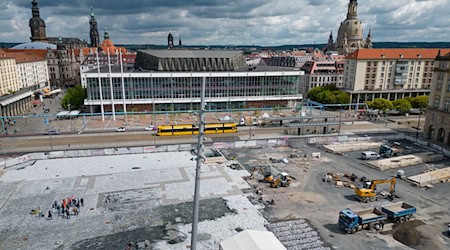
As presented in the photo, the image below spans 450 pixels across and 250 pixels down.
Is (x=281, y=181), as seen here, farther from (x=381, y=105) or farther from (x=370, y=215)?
(x=381, y=105)

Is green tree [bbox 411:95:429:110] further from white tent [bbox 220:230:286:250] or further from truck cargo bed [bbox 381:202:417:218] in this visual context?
white tent [bbox 220:230:286:250]

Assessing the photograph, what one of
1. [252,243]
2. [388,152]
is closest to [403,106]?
[388,152]

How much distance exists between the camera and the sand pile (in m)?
33.8

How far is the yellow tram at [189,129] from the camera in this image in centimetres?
7775

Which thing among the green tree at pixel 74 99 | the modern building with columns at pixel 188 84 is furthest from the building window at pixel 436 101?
the green tree at pixel 74 99

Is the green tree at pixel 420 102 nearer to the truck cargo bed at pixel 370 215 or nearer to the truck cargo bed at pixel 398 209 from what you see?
the truck cargo bed at pixel 398 209

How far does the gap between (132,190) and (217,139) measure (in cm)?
3127

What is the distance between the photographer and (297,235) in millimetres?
35156

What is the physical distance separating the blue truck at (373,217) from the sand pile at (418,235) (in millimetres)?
1164

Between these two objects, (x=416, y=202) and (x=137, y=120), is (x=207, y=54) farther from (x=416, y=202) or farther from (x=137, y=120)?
(x=416, y=202)

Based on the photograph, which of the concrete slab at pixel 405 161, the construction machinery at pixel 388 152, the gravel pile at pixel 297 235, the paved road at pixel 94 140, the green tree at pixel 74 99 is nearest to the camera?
the gravel pile at pixel 297 235

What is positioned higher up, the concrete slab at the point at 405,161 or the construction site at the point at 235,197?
the concrete slab at the point at 405,161

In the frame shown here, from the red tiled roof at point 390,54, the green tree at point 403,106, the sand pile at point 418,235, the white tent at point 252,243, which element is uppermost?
the red tiled roof at point 390,54

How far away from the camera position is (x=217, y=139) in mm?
74938
